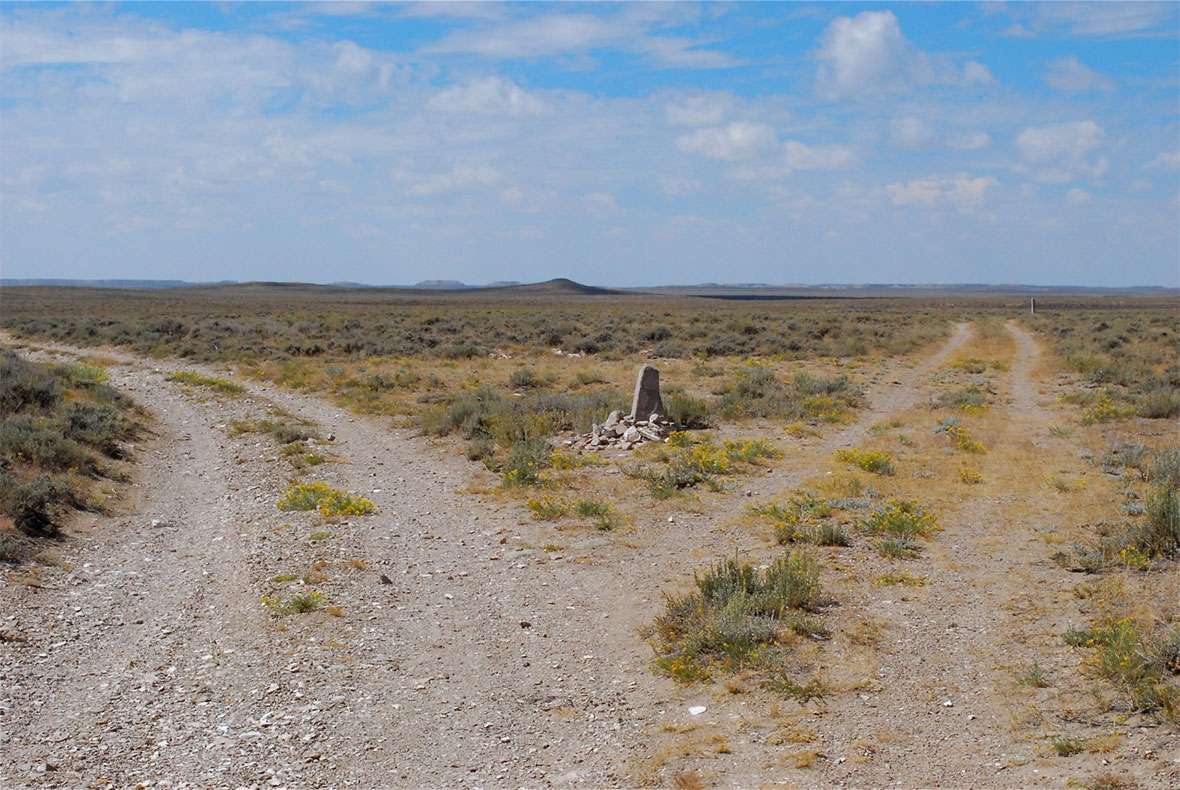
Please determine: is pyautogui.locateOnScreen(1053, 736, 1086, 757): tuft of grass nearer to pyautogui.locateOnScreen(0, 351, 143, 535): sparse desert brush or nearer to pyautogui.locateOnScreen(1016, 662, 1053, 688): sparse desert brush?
pyautogui.locateOnScreen(1016, 662, 1053, 688): sparse desert brush

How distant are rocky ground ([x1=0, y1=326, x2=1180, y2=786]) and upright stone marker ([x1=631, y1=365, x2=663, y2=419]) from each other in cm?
560

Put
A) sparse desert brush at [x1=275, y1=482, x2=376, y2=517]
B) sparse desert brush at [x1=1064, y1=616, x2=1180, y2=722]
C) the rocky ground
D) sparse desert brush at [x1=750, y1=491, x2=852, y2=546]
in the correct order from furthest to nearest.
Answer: sparse desert brush at [x1=275, y1=482, x2=376, y2=517] → sparse desert brush at [x1=750, y1=491, x2=852, y2=546] → sparse desert brush at [x1=1064, y1=616, x2=1180, y2=722] → the rocky ground

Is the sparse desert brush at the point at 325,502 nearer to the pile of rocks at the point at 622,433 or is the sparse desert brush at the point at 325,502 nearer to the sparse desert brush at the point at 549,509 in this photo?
the sparse desert brush at the point at 549,509

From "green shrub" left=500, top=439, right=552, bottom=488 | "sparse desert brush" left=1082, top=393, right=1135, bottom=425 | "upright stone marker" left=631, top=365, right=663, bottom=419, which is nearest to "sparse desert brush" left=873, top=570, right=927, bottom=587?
"green shrub" left=500, top=439, right=552, bottom=488

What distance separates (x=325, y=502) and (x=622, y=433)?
6167 mm

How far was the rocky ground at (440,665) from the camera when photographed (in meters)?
5.62

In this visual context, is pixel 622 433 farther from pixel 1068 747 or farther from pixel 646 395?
pixel 1068 747

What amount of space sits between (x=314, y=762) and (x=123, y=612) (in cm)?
369

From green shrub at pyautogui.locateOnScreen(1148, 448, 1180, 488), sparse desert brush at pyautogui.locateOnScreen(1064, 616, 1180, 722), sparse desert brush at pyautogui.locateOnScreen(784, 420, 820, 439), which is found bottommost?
sparse desert brush at pyautogui.locateOnScreen(1064, 616, 1180, 722)

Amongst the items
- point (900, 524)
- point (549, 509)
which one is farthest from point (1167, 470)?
point (549, 509)

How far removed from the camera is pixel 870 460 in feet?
45.9

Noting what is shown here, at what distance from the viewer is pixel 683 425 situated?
18.0m

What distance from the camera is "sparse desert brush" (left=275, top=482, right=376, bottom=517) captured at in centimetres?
1191

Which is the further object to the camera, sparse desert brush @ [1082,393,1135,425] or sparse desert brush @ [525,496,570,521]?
sparse desert brush @ [1082,393,1135,425]
